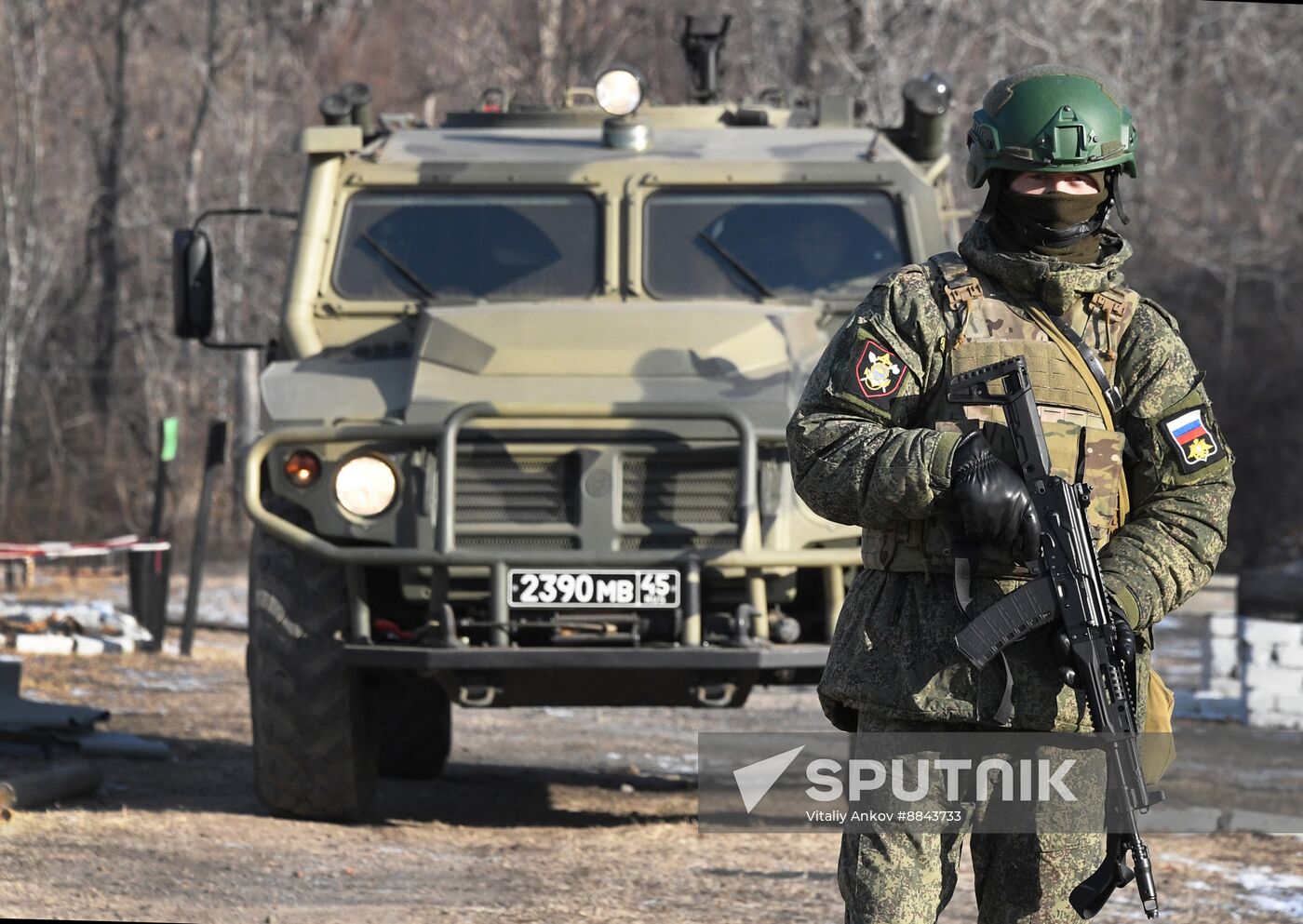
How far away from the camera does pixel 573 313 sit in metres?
6.32

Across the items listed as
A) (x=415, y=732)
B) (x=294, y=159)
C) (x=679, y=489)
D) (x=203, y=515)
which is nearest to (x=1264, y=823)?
(x=679, y=489)

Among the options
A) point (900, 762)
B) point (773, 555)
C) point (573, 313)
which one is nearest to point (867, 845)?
point (900, 762)

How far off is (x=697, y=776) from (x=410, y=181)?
2437 millimetres

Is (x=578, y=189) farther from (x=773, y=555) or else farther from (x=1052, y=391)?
(x=1052, y=391)

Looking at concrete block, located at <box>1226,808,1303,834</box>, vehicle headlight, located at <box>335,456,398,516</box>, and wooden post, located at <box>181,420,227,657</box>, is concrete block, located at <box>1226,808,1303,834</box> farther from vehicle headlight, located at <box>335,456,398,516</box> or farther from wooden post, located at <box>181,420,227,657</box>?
wooden post, located at <box>181,420,227,657</box>

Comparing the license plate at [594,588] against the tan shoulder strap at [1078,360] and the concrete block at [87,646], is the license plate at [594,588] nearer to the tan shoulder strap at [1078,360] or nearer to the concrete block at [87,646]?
the tan shoulder strap at [1078,360]

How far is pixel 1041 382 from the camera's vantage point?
3.07m

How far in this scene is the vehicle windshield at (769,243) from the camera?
21.7 feet

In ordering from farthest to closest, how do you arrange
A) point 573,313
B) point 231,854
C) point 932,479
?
1. point 573,313
2. point 231,854
3. point 932,479

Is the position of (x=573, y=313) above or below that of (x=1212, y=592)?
above

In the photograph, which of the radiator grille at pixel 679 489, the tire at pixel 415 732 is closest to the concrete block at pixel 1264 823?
the radiator grille at pixel 679 489

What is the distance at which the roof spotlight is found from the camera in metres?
6.99

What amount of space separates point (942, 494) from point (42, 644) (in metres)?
8.29

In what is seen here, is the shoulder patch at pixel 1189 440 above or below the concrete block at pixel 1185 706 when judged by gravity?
above
